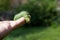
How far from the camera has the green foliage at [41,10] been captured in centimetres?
712

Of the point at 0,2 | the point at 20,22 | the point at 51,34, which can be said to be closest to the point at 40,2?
the point at 0,2

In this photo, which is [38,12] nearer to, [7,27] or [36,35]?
[36,35]

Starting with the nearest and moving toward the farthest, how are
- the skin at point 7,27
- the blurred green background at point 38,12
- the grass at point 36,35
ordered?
the skin at point 7,27 < the grass at point 36,35 < the blurred green background at point 38,12

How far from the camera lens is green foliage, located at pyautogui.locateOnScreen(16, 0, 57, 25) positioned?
712cm

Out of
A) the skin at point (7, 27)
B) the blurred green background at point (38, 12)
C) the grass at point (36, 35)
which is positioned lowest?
the grass at point (36, 35)

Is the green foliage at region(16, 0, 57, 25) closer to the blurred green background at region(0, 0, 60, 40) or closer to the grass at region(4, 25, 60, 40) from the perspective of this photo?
the blurred green background at region(0, 0, 60, 40)

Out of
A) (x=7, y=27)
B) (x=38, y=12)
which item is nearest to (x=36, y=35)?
(x=38, y=12)

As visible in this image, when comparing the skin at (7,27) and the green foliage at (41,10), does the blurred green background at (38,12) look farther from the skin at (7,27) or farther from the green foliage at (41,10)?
the skin at (7,27)

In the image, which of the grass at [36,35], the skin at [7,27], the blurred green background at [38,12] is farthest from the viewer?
the blurred green background at [38,12]

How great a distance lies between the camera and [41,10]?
721 centimetres

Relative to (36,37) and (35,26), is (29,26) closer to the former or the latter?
(35,26)

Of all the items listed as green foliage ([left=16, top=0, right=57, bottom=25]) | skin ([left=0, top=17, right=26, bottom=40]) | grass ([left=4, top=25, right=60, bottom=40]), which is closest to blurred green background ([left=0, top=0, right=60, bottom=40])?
green foliage ([left=16, top=0, right=57, bottom=25])

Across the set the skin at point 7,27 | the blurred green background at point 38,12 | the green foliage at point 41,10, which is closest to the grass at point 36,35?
the blurred green background at point 38,12

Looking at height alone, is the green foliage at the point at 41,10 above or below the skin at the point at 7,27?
below
